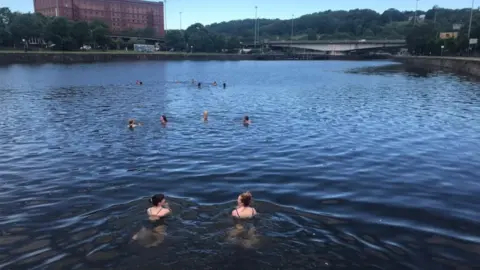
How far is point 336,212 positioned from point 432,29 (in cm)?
17451

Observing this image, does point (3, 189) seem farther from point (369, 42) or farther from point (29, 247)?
point (369, 42)

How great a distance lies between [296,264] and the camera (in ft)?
27.9

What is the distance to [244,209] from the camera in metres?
10.7

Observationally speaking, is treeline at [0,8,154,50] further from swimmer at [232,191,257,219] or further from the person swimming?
swimmer at [232,191,257,219]

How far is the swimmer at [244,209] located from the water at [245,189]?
30cm

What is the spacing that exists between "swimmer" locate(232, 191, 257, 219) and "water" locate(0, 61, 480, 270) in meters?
0.30

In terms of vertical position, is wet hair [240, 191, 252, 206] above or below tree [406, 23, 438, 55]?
below

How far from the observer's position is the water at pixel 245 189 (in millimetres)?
8945

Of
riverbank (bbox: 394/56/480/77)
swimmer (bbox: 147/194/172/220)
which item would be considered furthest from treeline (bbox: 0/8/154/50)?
swimmer (bbox: 147/194/172/220)

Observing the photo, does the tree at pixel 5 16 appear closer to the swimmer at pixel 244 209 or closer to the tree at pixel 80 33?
the tree at pixel 80 33

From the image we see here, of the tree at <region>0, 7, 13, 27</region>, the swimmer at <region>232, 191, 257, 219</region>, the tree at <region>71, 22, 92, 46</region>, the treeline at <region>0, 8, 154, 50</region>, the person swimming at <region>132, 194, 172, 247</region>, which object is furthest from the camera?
the tree at <region>0, 7, 13, 27</region>

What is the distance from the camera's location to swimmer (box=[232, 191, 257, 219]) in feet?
34.8

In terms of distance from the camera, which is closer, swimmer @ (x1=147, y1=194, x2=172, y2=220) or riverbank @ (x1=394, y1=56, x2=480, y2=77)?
swimmer @ (x1=147, y1=194, x2=172, y2=220)

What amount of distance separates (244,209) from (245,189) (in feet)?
8.21
